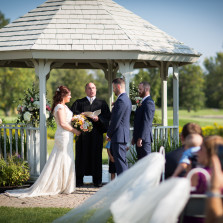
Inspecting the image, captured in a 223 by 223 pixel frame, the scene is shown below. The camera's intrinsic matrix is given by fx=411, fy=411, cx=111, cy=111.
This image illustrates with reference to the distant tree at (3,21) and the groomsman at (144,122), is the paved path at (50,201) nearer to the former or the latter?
the groomsman at (144,122)

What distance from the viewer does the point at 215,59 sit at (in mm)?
62281

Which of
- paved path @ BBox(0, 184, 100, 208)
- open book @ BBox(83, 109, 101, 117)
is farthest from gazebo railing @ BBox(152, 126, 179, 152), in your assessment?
paved path @ BBox(0, 184, 100, 208)

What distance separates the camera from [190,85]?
41094mm

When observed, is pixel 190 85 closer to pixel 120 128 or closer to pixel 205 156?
pixel 120 128

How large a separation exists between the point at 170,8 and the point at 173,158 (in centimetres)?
4493

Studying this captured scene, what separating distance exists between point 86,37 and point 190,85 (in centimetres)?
3352

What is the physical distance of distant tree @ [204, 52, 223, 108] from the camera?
53.6m

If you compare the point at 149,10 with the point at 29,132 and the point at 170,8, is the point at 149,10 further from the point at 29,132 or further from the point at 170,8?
the point at 29,132

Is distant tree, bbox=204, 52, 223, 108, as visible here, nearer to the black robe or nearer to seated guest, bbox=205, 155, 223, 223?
the black robe

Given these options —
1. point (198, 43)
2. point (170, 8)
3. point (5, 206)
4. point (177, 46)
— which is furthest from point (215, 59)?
point (5, 206)

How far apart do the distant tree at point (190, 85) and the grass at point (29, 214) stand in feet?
116

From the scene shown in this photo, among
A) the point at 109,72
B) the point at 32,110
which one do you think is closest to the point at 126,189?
the point at 32,110

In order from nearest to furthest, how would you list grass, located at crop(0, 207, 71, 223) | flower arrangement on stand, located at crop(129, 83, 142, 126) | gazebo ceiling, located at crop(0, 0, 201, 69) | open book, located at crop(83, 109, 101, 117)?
grass, located at crop(0, 207, 71, 223) → open book, located at crop(83, 109, 101, 117) → gazebo ceiling, located at crop(0, 0, 201, 69) → flower arrangement on stand, located at crop(129, 83, 142, 126)

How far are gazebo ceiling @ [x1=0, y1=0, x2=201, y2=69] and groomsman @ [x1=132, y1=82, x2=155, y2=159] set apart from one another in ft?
3.96
